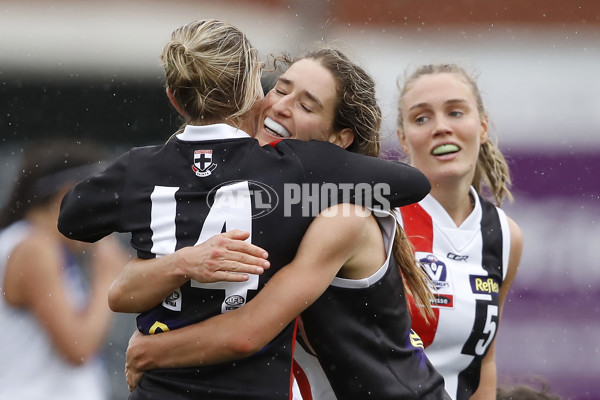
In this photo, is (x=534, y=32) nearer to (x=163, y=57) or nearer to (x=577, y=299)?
(x=577, y=299)

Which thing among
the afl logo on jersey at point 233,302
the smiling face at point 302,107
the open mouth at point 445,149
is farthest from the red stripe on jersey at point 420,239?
the afl logo on jersey at point 233,302

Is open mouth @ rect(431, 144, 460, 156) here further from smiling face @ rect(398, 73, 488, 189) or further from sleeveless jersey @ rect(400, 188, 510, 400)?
sleeveless jersey @ rect(400, 188, 510, 400)

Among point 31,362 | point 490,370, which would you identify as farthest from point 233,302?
point 31,362

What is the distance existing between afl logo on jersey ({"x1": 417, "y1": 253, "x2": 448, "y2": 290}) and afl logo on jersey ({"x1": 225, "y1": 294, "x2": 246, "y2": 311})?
117 cm

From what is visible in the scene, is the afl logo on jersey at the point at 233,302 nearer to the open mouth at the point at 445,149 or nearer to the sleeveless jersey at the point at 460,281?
the sleeveless jersey at the point at 460,281

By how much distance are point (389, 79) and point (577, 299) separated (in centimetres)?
178

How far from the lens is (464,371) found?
339 centimetres

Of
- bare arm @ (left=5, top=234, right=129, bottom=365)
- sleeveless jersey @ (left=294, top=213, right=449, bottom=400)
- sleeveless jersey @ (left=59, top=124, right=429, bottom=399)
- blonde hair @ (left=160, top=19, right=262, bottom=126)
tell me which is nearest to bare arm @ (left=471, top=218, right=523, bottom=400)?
sleeveless jersey @ (left=294, top=213, right=449, bottom=400)

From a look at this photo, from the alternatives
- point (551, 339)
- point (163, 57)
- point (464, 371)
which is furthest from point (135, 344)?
point (551, 339)

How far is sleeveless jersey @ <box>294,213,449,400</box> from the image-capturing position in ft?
8.51

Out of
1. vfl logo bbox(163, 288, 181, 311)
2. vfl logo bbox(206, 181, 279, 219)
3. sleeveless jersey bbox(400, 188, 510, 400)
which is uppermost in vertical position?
vfl logo bbox(206, 181, 279, 219)

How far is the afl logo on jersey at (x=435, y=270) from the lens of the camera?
336cm

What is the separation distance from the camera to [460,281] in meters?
3.41

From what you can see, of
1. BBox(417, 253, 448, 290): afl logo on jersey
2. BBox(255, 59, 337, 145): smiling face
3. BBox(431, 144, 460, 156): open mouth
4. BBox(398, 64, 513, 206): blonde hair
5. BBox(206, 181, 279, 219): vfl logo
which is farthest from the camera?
BBox(398, 64, 513, 206): blonde hair
